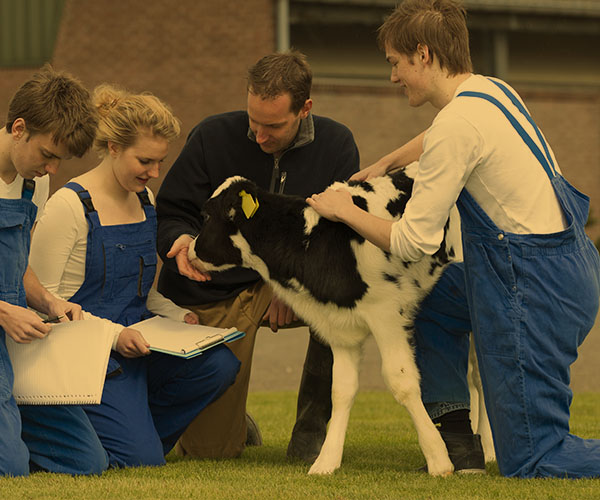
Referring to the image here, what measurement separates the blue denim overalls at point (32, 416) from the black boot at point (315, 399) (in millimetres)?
1265

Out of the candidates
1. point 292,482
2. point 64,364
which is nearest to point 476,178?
point 292,482

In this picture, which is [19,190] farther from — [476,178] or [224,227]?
[476,178]

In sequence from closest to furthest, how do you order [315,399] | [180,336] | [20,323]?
[20,323] < [180,336] < [315,399]

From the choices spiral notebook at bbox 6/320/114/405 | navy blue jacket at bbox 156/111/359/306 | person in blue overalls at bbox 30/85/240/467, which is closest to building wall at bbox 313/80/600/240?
navy blue jacket at bbox 156/111/359/306

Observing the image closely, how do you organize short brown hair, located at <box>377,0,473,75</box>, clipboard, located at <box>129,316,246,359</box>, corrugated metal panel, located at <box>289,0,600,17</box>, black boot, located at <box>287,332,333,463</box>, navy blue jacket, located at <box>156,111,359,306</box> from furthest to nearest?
1. corrugated metal panel, located at <box>289,0,600,17</box>
2. navy blue jacket, located at <box>156,111,359,306</box>
3. black boot, located at <box>287,332,333,463</box>
4. clipboard, located at <box>129,316,246,359</box>
5. short brown hair, located at <box>377,0,473,75</box>

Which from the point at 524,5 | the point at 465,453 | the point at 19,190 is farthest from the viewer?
the point at 524,5

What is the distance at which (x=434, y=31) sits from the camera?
4379 mm

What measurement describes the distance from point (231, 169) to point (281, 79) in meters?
0.81

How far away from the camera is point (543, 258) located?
14.3ft

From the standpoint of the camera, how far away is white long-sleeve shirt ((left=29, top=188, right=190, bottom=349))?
5.16 metres

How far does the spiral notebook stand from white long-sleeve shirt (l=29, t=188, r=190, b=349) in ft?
0.97

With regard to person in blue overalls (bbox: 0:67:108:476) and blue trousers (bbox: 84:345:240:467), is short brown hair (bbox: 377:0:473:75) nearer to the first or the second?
person in blue overalls (bbox: 0:67:108:476)

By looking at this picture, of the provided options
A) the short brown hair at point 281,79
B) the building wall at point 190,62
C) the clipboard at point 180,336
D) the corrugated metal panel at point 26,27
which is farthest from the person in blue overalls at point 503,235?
the corrugated metal panel at point 26,27

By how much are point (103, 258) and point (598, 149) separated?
64.6 ft
